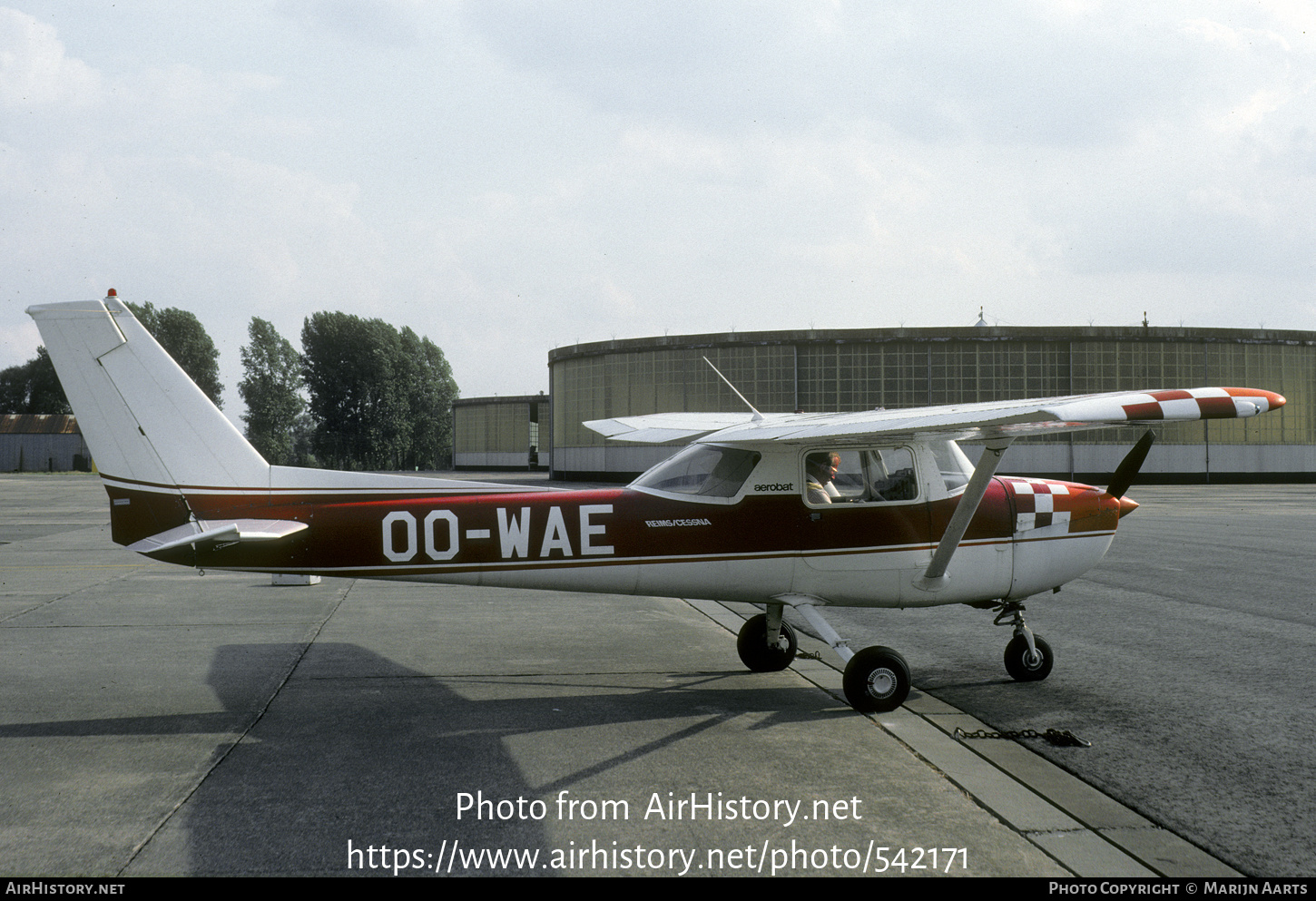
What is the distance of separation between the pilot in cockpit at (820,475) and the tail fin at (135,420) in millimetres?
3980

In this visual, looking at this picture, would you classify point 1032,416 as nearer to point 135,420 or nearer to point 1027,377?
point 135,420

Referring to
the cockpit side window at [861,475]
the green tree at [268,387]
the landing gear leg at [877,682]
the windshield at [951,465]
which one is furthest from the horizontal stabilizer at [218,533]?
the green tree at [268,387]

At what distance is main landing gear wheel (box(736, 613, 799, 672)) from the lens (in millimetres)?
7516

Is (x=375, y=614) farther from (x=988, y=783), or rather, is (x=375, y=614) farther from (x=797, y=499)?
(x=988, y=783)

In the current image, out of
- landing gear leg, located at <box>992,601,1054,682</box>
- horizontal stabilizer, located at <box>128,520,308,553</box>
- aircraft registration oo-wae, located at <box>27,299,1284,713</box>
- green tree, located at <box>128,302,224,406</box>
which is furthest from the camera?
green tree, located at <box>128,302,224,406</box>

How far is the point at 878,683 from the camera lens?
6.25 m

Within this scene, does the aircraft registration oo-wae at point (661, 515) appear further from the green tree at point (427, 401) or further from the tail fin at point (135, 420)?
the green tree at point (427, 401)

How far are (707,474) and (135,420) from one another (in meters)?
4.09

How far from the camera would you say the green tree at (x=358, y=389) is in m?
81.1

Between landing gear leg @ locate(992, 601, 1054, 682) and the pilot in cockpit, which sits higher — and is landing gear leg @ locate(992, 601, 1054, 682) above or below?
below

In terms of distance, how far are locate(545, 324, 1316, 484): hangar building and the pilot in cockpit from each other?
38483 mm

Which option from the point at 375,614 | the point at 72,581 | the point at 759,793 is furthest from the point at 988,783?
the point at 72,581

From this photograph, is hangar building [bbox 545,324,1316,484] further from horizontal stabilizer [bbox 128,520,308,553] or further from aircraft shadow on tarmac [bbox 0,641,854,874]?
horizontal stabilizer [bbox 128,520,308,553]

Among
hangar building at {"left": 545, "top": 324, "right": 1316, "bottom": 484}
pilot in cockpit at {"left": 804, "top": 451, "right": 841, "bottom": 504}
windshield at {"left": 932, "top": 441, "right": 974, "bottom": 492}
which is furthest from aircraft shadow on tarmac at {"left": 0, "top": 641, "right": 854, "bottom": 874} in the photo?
hangar building at {"left": 545, "top": 324, "right": 1316, "bottom": 484}
